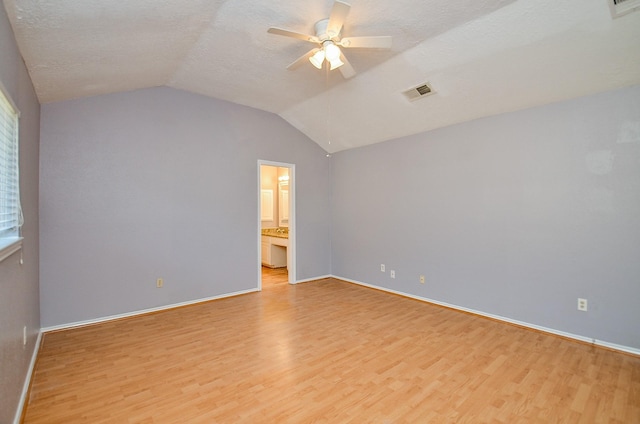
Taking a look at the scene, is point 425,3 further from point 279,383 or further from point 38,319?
point 38,319

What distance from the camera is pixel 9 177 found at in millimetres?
1984

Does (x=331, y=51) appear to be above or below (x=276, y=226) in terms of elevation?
above

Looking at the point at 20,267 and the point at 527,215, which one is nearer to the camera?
the point at 20,267

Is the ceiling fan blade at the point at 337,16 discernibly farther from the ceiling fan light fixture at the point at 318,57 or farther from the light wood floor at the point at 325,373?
the light wood floor at the point at 325,373

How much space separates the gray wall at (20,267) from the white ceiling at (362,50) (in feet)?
0.67

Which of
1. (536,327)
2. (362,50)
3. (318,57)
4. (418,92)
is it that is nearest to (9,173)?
(318,57)

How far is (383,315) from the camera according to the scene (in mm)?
3686

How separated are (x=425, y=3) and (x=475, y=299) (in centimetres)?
332

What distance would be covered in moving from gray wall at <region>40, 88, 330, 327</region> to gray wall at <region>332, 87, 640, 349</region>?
89.6 inches

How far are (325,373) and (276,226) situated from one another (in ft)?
17.9

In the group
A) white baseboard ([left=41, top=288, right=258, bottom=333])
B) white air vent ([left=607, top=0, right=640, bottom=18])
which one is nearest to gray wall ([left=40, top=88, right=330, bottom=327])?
white baseboard ([left=41, top=288, right=258, bottom=333])

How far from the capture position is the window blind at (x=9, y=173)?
181 cm

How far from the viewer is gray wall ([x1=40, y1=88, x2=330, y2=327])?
10.5ft

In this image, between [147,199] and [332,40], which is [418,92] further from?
[147,199]
